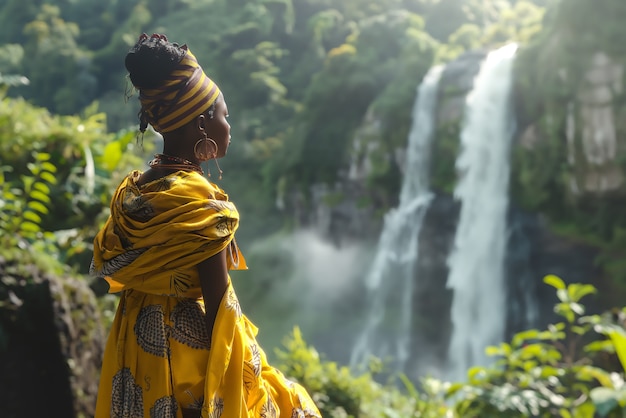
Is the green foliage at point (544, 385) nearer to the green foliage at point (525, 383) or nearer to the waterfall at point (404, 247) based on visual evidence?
the green foliage at point (525, 383)

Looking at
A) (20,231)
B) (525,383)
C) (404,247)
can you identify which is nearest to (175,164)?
(525,383)

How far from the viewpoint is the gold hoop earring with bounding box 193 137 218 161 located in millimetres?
1673

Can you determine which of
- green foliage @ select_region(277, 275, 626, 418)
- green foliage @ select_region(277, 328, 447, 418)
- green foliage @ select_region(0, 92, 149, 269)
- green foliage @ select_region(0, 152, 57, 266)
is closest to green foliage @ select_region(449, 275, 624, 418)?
green foliage @ select_region(277, 275, 626, 418)

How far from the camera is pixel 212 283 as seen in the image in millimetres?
1599

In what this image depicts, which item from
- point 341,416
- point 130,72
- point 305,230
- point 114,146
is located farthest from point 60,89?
point 130,72

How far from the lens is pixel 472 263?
1602 cm

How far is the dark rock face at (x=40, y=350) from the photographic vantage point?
10.3ft

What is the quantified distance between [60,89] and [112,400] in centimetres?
2973

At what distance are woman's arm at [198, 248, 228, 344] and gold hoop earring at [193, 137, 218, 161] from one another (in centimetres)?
25

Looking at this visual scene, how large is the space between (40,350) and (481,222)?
1392 centimetres

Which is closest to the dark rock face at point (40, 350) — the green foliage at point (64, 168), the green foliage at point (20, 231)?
the green foliage at point (20, 231)

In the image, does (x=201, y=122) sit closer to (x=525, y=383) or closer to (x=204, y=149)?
(x=204, y=149)

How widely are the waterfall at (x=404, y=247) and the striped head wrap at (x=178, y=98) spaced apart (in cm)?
1648

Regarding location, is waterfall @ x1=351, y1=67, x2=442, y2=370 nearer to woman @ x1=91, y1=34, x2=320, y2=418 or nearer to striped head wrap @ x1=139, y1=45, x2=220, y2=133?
woman @ x1=91, y1=34, x2=320, y2=418
